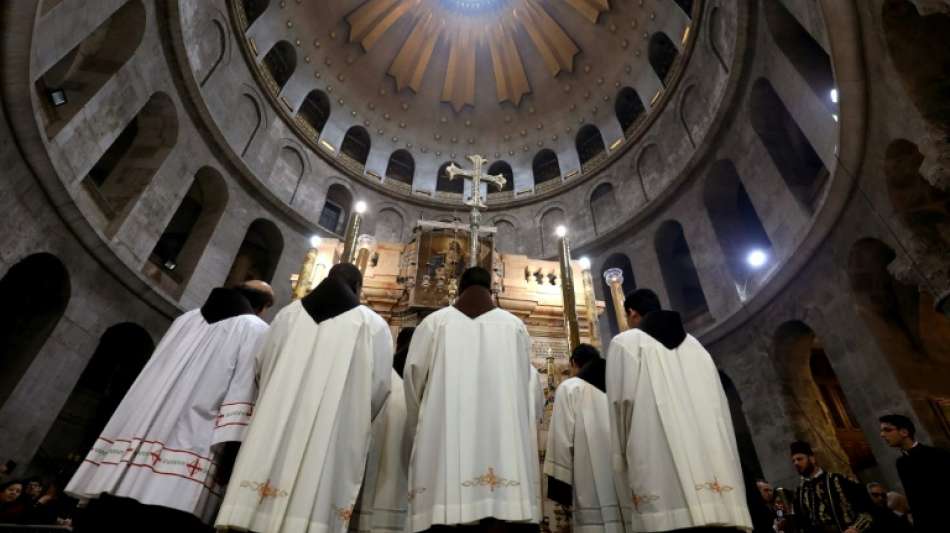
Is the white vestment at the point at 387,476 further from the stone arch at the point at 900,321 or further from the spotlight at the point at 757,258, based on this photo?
the spotlight at the point at 757,258

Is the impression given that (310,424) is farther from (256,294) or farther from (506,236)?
(506,236)

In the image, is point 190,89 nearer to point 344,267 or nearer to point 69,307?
point 69,307

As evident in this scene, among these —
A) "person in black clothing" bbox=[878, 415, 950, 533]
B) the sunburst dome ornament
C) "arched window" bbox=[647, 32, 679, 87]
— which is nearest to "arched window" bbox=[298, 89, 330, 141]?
the sunburst dome ornament

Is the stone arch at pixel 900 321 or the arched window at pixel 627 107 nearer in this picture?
the stone arch at pixel 900 321

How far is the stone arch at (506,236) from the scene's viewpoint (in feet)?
61.3

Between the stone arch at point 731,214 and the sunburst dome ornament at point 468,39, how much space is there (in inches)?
384

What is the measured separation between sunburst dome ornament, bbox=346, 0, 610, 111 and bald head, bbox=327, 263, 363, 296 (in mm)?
19601

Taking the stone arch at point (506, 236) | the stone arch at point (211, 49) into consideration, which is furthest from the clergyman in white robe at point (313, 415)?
the stone arch at point (506, 236)

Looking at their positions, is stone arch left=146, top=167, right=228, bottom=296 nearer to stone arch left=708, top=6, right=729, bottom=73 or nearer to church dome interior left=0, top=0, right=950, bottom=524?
church dome interior left=0, top=0, right=950, bottom=524

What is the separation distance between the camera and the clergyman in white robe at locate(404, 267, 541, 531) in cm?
251

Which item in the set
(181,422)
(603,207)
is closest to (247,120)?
(603,207)

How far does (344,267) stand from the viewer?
3354 millimetres

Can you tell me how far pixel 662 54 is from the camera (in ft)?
55.5

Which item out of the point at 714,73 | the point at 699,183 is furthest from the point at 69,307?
the point at 714,73
